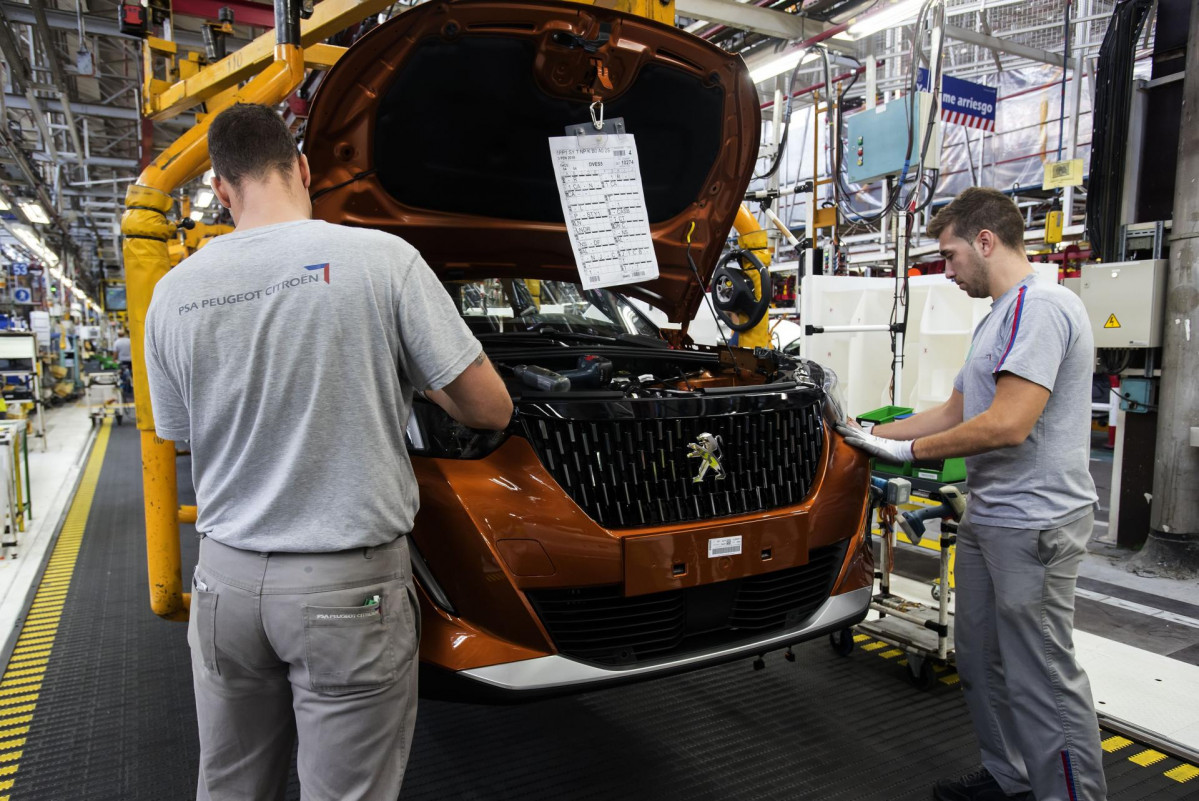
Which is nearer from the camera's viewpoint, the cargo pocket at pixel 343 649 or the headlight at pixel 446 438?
the cargo pocket at pixel 343 649

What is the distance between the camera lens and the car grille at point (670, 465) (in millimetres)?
1855

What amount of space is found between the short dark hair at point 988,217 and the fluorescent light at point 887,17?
15.8 feet

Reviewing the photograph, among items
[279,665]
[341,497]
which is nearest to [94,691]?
[279,665]

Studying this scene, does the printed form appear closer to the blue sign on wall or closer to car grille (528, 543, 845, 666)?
car grille (528, 543, 845, 666)

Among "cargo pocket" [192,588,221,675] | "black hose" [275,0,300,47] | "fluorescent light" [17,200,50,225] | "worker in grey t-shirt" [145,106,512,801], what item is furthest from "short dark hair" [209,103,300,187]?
"fluorescent light" [17,200,50,225]

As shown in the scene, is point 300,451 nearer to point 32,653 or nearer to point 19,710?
point 19,710

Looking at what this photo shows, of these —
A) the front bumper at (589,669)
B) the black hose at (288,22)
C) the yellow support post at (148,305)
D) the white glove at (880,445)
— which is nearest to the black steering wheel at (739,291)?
the white glove at (880,445)

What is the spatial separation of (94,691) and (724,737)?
234 cm

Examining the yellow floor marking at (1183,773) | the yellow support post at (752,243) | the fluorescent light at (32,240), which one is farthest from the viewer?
the fluorescent light at (32,240)

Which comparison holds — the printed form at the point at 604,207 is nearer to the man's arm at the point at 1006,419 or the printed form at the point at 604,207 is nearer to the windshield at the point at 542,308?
the windshield at the point at 542,308

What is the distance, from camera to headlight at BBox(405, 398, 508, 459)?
1.81m

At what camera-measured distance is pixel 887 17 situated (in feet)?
20.7

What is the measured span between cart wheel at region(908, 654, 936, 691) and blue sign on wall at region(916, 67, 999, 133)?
6.42 meters

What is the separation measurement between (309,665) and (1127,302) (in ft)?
16.1
